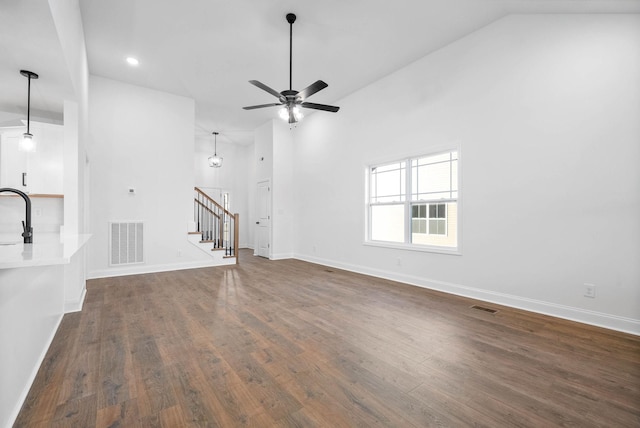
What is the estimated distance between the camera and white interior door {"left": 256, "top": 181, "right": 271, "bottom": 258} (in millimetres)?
7711

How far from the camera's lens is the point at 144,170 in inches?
225

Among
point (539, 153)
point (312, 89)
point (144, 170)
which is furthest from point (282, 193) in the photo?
point (539, 153)

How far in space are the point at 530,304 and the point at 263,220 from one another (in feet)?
20.7

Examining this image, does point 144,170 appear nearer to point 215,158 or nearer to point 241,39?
point 215,158

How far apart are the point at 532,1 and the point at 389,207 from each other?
3329 millimetres

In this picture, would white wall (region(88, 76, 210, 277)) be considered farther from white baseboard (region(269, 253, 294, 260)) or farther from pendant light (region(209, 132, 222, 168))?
pendant light (region(209, 132, 222, 168))

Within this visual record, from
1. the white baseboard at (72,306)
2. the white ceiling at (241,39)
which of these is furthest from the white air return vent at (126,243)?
the white ceiling at (241,39)

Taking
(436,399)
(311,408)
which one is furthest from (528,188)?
(311,408)

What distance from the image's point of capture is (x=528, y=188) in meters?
3.45

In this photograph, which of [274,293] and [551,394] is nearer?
[551,394]

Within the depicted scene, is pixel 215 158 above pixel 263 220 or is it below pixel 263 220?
above

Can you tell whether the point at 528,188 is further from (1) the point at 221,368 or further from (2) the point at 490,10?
(1) the point at 221,368

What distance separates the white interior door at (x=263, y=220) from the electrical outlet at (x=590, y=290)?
6.25 metres

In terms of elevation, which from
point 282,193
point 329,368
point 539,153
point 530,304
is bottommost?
point 329,368
